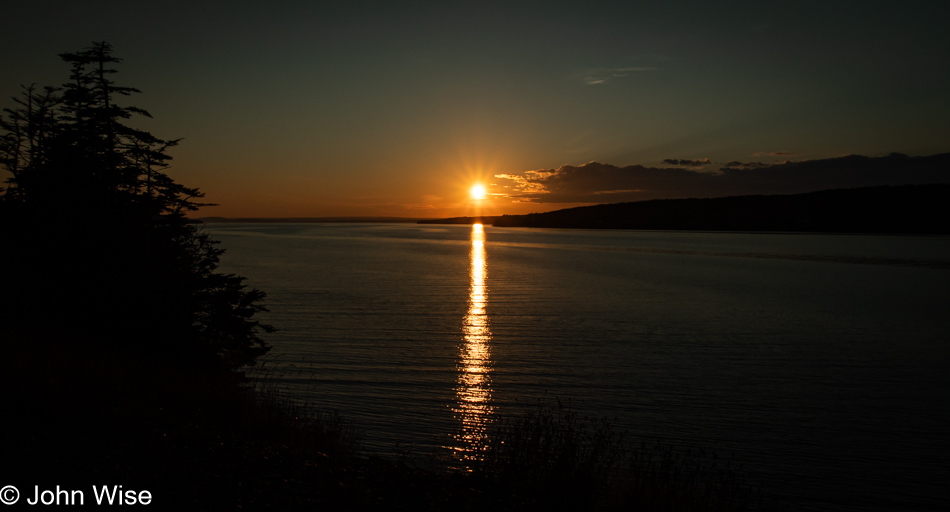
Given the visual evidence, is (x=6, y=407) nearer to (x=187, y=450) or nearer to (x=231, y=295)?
(x=187, y=450)

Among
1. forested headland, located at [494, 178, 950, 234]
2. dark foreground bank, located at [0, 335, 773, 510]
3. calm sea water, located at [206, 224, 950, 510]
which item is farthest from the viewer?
forested headland, located at [494, 178, 950, 234]

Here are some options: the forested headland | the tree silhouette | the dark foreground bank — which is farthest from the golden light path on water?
the forested headland

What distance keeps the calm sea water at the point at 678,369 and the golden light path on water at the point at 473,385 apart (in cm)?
7

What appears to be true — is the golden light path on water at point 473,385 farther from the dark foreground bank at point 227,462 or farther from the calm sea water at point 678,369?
the dark foreground bank at point 227,462

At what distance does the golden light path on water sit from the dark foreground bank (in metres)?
1.40

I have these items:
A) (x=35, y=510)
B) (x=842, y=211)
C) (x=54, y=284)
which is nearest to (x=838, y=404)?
(x=35, y=510)

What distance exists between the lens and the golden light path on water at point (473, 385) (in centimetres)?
1102

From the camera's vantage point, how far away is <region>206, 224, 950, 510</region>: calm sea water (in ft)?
35.2

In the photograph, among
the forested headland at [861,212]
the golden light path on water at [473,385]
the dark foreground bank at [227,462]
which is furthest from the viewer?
the forested headland at [861,212]

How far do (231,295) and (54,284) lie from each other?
4894 mm

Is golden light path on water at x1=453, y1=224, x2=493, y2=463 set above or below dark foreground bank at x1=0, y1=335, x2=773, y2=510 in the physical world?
below

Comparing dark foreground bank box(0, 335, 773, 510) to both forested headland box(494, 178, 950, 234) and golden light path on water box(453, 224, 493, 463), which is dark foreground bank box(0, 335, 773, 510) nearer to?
golden light path on water box(453, 224, 493, 463)

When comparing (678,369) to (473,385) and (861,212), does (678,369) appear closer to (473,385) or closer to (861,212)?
(473,385)

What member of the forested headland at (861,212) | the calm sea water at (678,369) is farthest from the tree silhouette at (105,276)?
the forested headland at (861,212)
